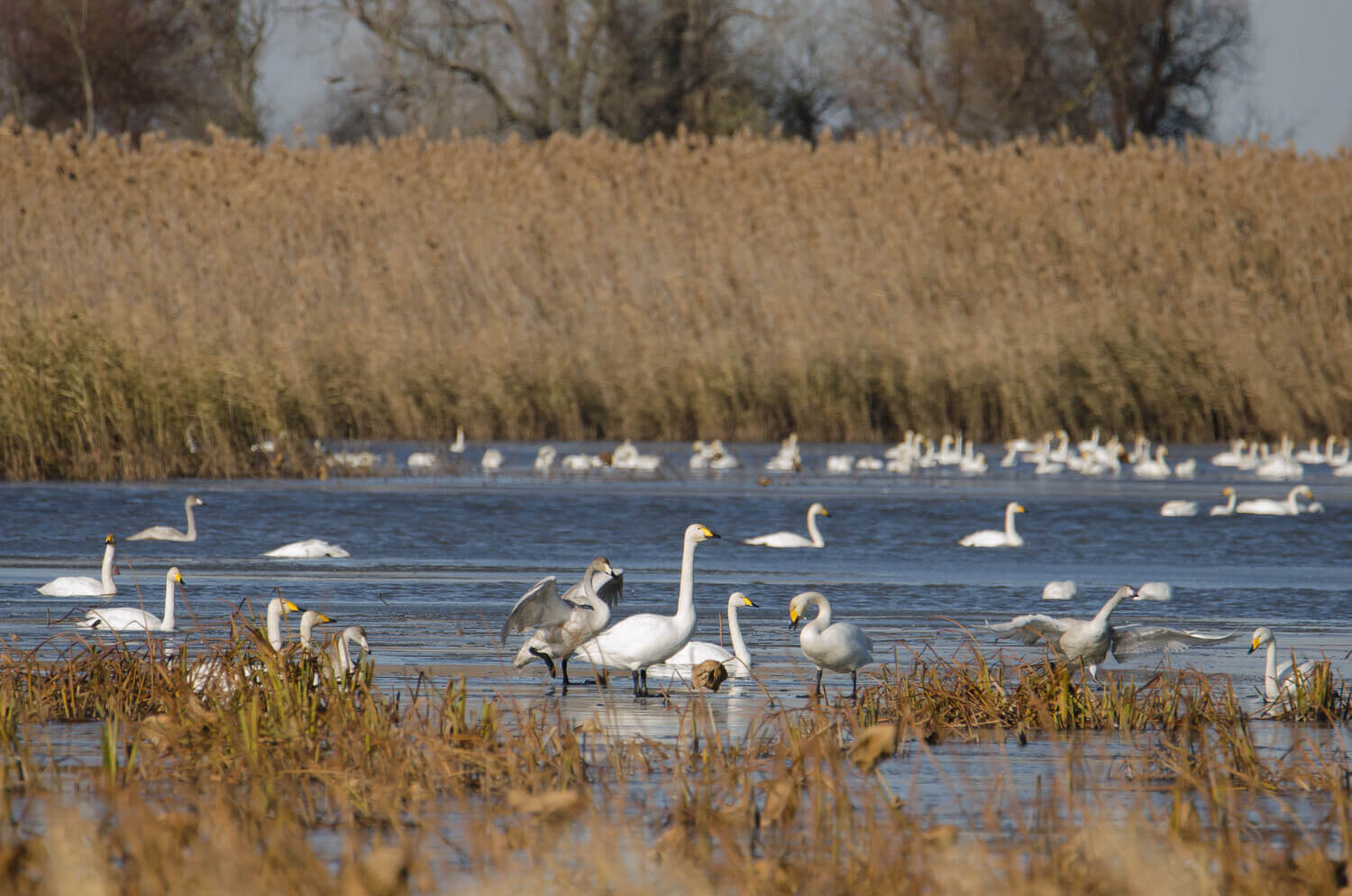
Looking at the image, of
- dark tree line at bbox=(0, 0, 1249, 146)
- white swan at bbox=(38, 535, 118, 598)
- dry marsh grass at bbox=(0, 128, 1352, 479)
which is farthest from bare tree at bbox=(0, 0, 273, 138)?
white swan at bbox=(38, 535, 118, 598)

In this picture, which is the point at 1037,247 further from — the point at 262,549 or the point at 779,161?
the point at 262,549

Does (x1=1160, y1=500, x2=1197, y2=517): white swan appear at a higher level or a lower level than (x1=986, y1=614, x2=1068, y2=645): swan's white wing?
higher

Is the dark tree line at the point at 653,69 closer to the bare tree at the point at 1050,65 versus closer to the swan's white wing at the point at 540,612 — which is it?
the bare tree at the point at 1050,65

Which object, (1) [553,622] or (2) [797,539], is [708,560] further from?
(1) [553,622]

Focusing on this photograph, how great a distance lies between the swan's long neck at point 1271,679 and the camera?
7.05 meters

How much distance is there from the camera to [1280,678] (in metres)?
7.16

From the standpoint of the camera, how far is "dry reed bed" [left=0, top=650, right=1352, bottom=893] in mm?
3877

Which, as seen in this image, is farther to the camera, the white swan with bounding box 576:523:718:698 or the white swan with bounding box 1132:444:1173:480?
the white swan with bounding box 1132:444:1173:480

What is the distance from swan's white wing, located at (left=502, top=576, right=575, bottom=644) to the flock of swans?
61cm

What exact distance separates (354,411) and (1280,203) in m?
10.8

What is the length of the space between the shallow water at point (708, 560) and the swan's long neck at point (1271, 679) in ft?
0.43

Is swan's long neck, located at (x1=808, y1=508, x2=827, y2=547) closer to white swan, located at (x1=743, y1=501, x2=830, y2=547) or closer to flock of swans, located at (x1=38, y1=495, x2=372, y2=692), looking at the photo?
white swan, located at (x1=743, y1=501, x2=830, y2=547)

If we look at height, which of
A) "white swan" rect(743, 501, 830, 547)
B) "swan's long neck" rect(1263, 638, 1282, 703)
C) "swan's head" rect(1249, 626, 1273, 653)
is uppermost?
"white swan" rect(743, 501, 830, 547)

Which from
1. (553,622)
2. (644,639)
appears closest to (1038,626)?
(644,639)
